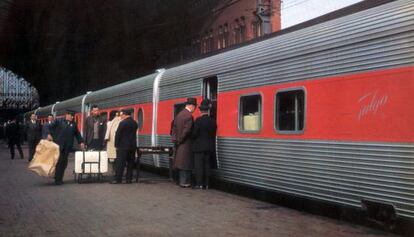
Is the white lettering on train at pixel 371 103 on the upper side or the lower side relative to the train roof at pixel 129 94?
lower

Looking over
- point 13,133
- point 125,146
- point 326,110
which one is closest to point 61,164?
point 125,146

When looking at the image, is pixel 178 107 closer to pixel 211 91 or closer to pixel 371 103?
pixel 211 91

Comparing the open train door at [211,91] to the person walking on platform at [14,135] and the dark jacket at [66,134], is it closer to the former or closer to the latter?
the dark jacket at [66,134]

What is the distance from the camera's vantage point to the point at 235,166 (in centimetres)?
1056

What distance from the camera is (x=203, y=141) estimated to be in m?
11.4

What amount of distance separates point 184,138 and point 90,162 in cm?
272

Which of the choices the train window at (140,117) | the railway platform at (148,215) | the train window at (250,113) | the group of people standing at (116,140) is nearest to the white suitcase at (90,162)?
the group of people standing at (116,140)

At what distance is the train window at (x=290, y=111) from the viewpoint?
8.72 m

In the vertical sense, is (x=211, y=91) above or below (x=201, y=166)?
above

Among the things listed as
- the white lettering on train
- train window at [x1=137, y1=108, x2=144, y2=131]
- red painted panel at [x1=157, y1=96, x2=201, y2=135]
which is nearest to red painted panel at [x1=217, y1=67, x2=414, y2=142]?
the white lettering on train

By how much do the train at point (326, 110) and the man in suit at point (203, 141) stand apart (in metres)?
0.17

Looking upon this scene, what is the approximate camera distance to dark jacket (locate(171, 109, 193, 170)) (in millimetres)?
11867

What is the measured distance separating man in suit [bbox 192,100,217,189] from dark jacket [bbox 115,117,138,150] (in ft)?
7.29

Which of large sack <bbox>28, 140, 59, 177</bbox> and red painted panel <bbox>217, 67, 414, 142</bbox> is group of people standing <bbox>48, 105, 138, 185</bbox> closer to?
large sack <bbox>28, 140, 59, 177</bbox>
